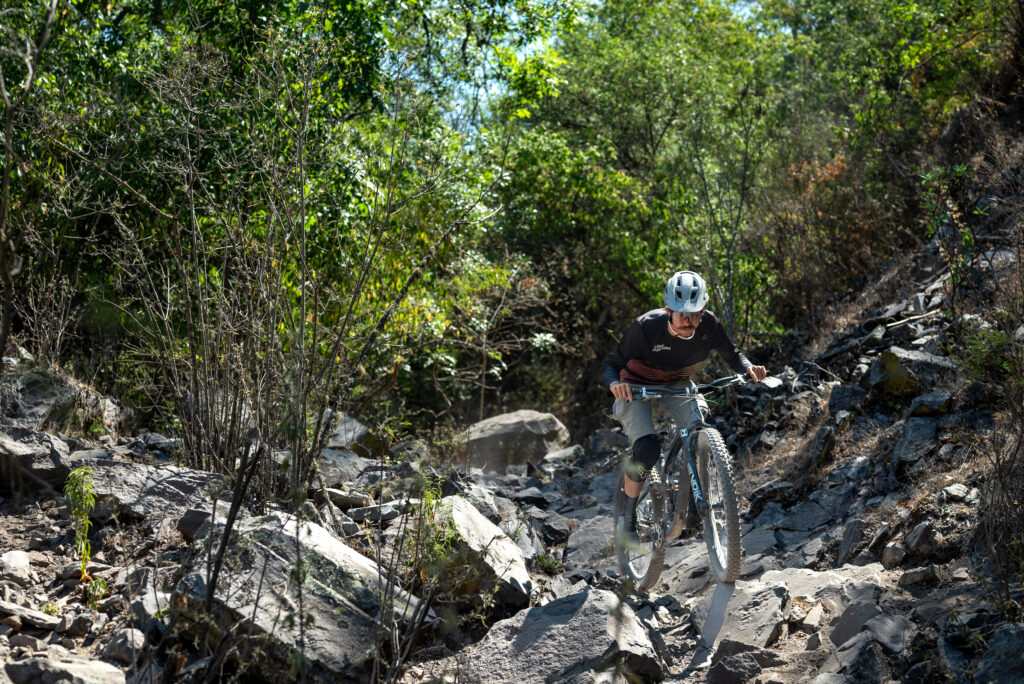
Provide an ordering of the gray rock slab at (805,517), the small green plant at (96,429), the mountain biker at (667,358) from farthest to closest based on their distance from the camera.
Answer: the small green plant at (96,429) < the gray rock slab at (805,517) < the mountain biker at (667,358)

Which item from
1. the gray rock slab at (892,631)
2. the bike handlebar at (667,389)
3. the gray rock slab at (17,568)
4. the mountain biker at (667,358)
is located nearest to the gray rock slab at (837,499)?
the mountain biker at (667,358)

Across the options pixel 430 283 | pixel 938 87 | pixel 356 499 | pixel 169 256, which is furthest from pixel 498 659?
pixel 938 87

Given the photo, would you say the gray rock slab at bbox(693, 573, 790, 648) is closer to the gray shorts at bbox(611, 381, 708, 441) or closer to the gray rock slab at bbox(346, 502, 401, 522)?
the gray shorts at bbox(611, 381, 708, 441)

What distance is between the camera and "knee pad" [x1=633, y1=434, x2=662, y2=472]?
613cm

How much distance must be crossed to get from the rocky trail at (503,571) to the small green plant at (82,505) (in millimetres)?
139

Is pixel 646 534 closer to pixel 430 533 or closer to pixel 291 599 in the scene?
pixel 430 533

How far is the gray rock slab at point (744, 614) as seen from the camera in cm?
488

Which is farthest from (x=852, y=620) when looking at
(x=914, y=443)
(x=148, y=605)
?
(x=148, y=605)

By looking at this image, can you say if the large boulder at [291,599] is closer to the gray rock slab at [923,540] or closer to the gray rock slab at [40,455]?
the gray rock slab at [40,455]

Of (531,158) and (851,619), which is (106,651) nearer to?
(851,619)

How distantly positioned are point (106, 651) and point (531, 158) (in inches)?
566

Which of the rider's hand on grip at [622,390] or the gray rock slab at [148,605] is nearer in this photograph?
the gray rock slab at [148,605]

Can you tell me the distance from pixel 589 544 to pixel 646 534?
1304 mm

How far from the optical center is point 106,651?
4746 mm
